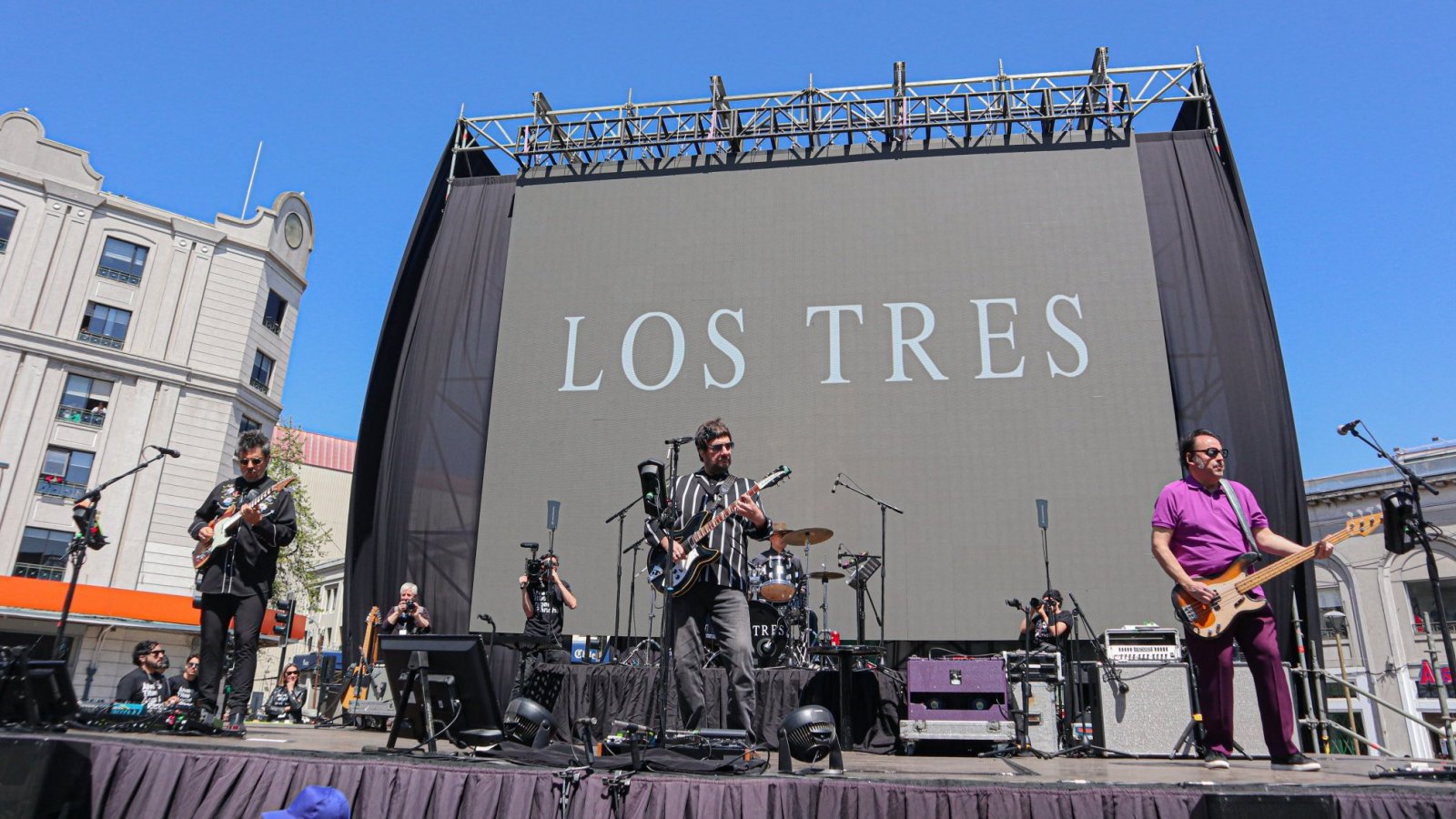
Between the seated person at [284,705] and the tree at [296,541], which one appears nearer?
the seated person at [284,705]

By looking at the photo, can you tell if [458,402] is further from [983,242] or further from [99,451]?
[99,451]

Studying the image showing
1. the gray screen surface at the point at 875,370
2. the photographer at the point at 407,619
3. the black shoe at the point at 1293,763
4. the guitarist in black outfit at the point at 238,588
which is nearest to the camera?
the black shoe at the point at 1293,763

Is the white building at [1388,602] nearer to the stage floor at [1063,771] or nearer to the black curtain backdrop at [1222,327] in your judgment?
the black curtain backdrop at [1222,327]

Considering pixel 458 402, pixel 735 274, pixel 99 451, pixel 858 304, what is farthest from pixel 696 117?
pixel 99 451

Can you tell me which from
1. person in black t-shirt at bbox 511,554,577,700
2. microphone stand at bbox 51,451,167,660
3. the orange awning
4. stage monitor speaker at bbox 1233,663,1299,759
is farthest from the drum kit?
the orange awning

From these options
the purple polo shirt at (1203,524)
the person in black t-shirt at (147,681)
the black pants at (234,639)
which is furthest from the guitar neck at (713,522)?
the person in black t-shirt at (147,681)

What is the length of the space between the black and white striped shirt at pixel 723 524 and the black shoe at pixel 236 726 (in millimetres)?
1976

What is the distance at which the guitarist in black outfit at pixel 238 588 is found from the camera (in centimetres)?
417

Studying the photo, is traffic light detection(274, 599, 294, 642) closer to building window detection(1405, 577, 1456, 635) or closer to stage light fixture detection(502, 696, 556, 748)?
stage light fixture detection(502, 696, 556, 748)

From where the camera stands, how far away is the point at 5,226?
2184 centimetres

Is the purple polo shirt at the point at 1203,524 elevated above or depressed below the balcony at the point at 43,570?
below

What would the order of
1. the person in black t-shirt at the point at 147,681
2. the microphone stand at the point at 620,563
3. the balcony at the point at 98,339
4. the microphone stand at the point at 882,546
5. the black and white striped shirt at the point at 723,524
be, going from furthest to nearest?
the balcony at the point at 98,339 < the microphone stand at the point at 620,563 < the microphone stand at the point at 882,546 < the person in black t-shirt at the point at 147,681 < the black and white striped shirt at the point at 723,524

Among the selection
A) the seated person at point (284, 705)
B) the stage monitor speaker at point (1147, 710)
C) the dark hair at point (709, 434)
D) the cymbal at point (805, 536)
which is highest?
the cymbal at point (805, 536)

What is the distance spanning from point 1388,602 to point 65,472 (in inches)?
1315
